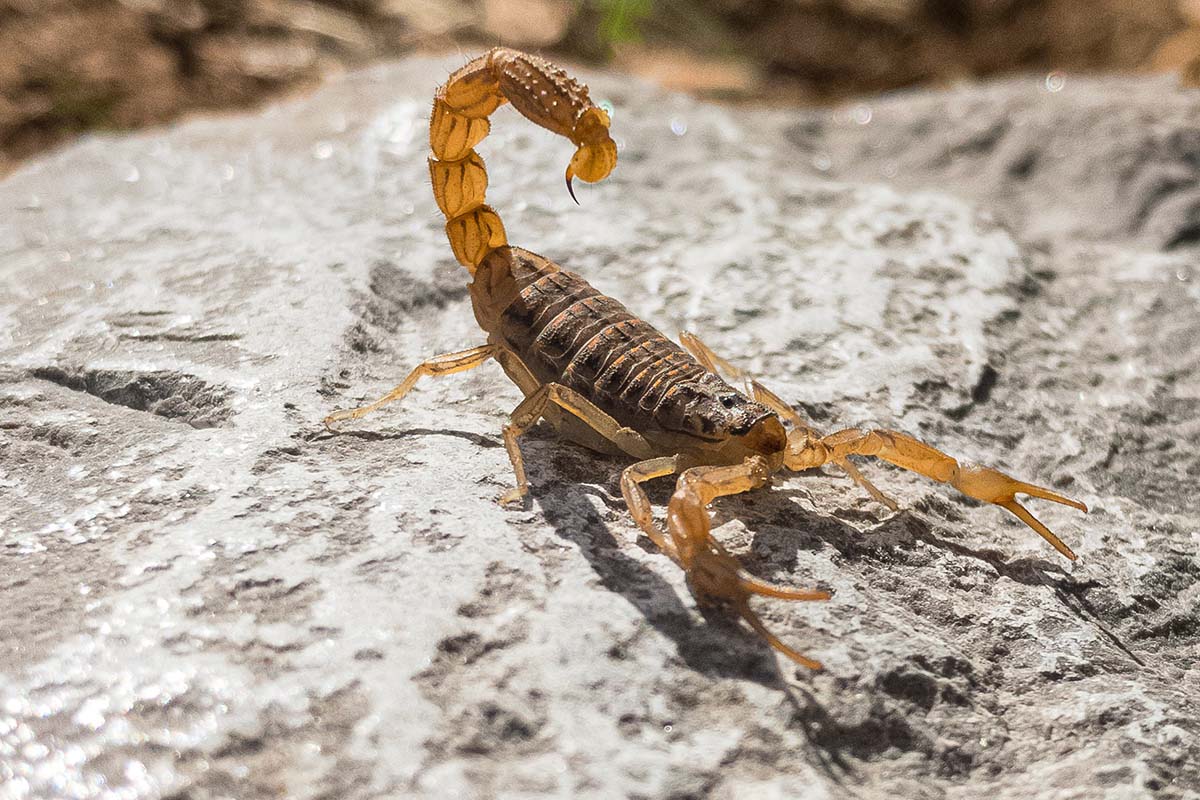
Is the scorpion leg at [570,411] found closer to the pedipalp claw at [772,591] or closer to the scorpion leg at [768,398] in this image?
the scorpion leg at [768,398]

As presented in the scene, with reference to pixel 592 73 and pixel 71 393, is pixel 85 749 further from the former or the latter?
pixel 592 73

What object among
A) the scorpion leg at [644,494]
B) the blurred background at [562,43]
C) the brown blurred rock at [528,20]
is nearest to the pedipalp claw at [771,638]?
the scorpion leg at [644,494]

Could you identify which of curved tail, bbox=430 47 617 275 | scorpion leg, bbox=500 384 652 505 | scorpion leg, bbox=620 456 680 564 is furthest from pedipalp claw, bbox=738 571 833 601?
curved tail, bbox=430 47 617 275

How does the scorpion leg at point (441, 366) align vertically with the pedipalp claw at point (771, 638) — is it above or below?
above

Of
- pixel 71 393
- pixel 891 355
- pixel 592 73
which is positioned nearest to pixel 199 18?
pixel 592 73

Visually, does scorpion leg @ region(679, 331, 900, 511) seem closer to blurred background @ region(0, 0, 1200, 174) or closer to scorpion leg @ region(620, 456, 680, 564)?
scorpion leg @ region(620, 456, 680, 564)

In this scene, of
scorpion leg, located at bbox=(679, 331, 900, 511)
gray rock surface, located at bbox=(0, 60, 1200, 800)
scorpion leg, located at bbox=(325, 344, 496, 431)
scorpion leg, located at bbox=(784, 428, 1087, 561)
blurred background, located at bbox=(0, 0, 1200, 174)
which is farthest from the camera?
blurred background, located at bbox=(0, 0, 1200, 174)
